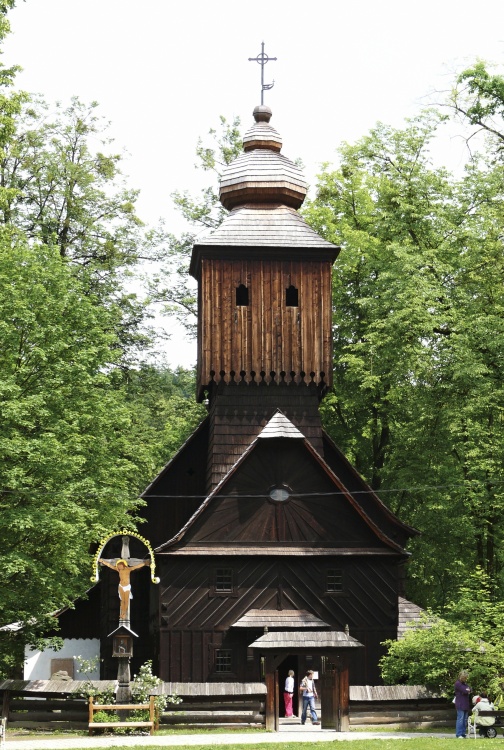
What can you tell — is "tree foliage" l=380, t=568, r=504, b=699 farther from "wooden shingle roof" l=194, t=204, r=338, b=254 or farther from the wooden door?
"wooden shingle roof" l=194, t=204, r=338, b=254

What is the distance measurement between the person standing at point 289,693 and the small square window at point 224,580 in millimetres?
3090

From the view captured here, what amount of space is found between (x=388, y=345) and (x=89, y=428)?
34.7 ft

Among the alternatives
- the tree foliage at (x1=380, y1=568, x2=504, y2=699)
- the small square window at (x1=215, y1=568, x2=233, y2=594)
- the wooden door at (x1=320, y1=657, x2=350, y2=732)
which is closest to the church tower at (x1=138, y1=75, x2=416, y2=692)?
the small square window at (x1=215, y1=568, x2=233, y2=594)

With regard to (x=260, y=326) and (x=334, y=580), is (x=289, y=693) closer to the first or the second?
(x=334, y=580)

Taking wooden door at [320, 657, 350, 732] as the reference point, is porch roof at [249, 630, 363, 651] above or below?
above

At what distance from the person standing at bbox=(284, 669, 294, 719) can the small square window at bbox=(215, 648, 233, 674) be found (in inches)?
77.1

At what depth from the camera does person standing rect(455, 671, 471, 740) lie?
92.0 feet

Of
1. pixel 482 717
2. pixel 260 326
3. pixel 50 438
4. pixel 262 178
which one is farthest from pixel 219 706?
pixel 262 178

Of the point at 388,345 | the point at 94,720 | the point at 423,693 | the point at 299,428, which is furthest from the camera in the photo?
the point at 388,345

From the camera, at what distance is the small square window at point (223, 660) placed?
36.0 metres

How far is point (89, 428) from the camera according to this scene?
120ft

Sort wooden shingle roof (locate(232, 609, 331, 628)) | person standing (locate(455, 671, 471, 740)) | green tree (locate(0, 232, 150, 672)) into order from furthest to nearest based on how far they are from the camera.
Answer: wooden shingle roof (locate(232, 609, 331, 628)) < green tree (locate(0, 232, 150, 672)) < person standing (locate(455, 671, 471, 740))

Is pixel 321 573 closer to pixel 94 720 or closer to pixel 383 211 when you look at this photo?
pixel 94 720

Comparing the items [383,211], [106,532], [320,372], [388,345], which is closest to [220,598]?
[106,532]
